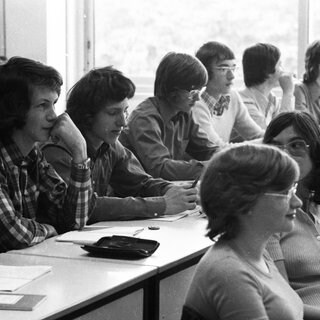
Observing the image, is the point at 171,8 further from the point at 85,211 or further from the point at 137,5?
the point at 85,211

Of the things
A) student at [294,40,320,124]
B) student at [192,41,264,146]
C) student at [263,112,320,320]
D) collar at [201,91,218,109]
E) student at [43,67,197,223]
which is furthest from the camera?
student at [294,40,320,124]

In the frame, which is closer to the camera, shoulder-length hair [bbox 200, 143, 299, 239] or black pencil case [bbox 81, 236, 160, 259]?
shoulder-length hair [bbox 200, 143, 299, 239]

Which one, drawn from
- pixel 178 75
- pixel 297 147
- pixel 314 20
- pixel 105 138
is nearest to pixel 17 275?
pixel 297 147

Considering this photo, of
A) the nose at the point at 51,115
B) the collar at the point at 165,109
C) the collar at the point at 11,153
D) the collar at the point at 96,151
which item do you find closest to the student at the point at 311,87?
the collar at the point at 165,109

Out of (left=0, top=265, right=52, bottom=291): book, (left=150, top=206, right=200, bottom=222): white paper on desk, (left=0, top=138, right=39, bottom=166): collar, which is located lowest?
(left=150, top=206, right=200, bottom=222): white paper on desk

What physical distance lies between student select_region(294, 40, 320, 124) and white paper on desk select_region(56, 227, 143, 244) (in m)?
2.72

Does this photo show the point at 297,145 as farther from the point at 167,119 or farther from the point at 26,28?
the point at 26,28

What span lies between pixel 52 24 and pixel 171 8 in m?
1.25

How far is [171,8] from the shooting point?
671 centimetres

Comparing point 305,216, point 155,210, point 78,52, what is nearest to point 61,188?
point 155,210

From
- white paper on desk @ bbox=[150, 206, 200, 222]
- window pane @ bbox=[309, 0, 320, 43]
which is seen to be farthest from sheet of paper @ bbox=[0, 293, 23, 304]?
window pane @ bbox=[309, 0, 320, 43]

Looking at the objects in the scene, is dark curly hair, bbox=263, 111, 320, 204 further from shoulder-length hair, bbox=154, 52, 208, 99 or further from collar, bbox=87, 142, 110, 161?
shoulder-length hair, bbox=154, 52, 208, 99

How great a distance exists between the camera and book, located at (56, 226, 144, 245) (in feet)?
9.31

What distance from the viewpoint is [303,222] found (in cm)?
265
